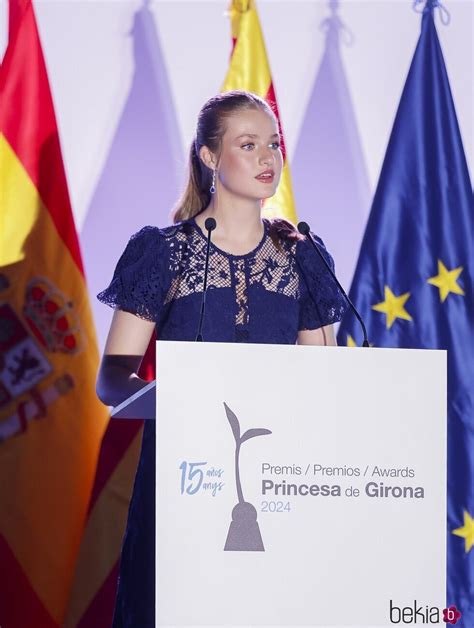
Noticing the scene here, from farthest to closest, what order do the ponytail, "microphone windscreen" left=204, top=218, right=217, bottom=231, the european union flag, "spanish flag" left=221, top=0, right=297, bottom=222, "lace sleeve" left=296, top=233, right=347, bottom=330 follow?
"spanish flag" left=221, top=0, right=297, bottom=222 < the european union flag < the ponytail < "lace sleeve" left=296, top=233, right=347, bottom=330 < "microphone windscreen" left=204, top=218, right=217, bottom=231

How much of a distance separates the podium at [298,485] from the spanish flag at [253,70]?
1.83m

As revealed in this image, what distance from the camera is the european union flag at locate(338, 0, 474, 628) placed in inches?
129

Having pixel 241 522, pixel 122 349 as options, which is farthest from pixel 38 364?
pixel 241 522

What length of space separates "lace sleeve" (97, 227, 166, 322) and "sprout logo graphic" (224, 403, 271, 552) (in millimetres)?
815

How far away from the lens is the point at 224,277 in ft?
7.47

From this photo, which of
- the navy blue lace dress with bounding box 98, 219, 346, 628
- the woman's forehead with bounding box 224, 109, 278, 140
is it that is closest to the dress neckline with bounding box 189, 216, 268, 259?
the navy blue lace dress with bounding box 98, 219, 346, 628

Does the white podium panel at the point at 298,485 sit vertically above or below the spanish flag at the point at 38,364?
below

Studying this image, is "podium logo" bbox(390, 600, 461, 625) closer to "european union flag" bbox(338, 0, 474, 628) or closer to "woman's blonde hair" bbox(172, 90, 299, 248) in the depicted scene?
"woman's blonde hair" bbox(172, 90, 299, 248)

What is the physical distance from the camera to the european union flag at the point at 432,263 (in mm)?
3271

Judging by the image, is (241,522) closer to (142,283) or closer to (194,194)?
(142,283)

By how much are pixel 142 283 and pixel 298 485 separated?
2.91ft

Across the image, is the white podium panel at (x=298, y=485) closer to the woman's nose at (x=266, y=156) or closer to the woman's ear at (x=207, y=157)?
the woman's nose at (x=266, y=156)

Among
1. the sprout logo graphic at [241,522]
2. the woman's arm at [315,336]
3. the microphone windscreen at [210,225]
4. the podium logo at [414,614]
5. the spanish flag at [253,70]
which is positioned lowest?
the podium logo at [414,614]

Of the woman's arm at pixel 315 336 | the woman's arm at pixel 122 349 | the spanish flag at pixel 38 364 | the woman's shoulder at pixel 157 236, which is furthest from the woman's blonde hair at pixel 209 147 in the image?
the spanish flag at pixel 38 364
